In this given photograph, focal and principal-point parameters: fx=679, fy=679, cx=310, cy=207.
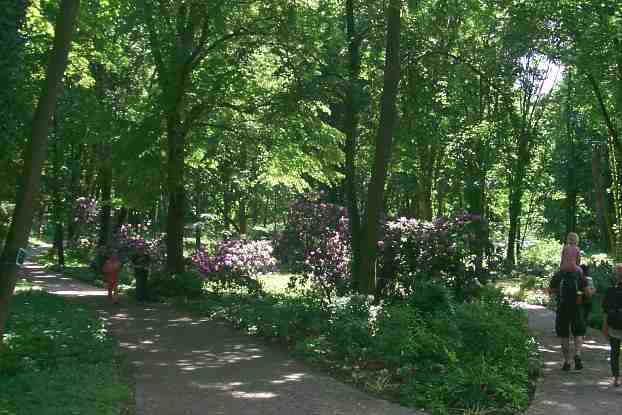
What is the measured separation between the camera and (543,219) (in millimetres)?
57375

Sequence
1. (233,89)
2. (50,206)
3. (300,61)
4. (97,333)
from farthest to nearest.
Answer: (50,206), (233,89), (300,61), (97,333)

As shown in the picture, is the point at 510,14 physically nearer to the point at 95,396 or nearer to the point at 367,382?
the point at 367,382

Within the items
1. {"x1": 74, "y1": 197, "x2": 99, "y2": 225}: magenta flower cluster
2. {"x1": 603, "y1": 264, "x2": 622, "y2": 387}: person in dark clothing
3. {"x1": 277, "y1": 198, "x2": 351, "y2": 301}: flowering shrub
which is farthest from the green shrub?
{"x1": 74, "y1": 197, "x2": 99, "y2": 225}: magenta flower cluster

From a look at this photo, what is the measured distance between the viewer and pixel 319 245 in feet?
58.6

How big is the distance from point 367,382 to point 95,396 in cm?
339

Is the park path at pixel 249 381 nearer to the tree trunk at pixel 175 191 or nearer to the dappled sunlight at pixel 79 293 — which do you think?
the tree trunk at pixel 175 191

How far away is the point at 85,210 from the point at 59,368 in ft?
101

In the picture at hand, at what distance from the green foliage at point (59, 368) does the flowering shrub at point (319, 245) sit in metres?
6.00

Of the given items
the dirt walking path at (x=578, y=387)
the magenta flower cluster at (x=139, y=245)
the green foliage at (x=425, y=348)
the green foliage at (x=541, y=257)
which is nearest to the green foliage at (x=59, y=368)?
the green foliage at (x=425, y=348)

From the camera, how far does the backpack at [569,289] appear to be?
1005cm

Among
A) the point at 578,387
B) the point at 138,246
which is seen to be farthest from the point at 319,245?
the point at 578,387

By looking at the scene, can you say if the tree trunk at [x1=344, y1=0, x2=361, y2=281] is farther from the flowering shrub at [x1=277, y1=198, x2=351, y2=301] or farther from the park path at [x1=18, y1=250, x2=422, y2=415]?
the park path at [x1=18, y1=250, x2=422, y2=415]

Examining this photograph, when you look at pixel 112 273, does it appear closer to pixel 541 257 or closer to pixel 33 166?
pixel 33 166

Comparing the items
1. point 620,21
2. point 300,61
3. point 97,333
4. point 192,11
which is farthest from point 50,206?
point 620,21
